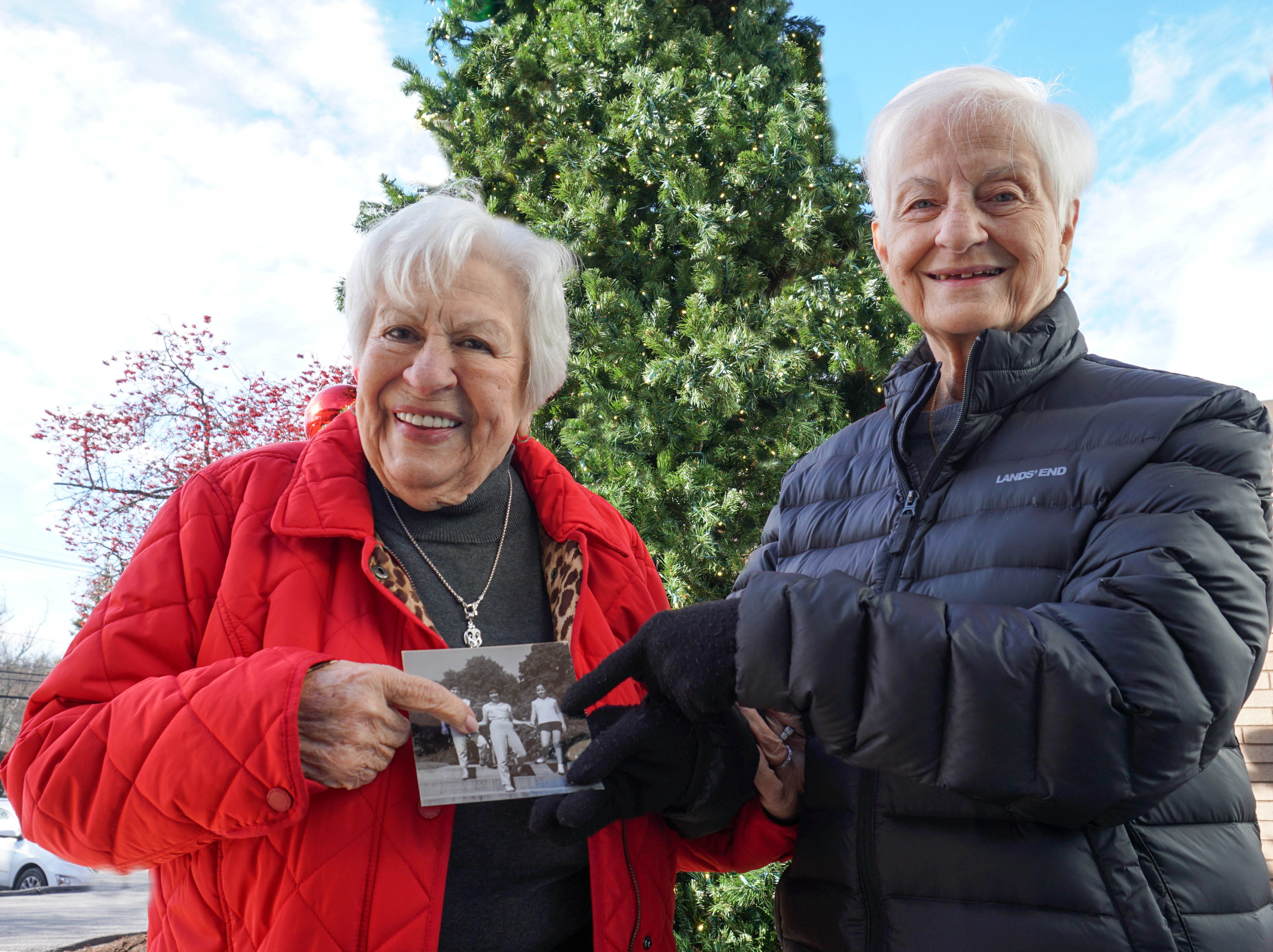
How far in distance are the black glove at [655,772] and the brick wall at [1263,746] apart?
5.31m

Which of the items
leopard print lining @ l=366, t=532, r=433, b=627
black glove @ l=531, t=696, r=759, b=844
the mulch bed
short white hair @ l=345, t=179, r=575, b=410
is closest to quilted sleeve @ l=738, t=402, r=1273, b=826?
black glove @ l=531, t=696, r=759, b=844

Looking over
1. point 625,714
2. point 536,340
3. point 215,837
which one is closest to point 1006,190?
point 536,340

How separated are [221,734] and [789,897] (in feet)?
3.58

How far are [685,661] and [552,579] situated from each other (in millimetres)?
734

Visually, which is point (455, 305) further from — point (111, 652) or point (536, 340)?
point (111, 652)

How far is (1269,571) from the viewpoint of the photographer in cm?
119

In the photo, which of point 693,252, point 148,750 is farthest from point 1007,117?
point 693,252

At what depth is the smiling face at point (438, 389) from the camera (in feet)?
5.96

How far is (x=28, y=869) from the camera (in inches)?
339

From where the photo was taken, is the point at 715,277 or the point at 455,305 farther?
the point at 715,277

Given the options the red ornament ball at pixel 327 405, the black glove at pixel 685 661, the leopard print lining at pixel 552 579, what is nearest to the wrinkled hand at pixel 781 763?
the black glove at pixel 685 661

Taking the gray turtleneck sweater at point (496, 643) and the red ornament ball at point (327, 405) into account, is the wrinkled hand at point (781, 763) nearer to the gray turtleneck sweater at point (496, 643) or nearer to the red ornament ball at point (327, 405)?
the gray turtleneck sweater at point (496, 643)

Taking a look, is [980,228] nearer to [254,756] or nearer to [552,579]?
[552,579]

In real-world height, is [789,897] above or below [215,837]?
below
